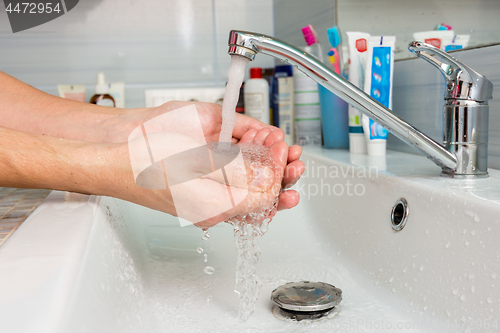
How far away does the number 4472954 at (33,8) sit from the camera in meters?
1.20

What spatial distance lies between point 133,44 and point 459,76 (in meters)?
0.97

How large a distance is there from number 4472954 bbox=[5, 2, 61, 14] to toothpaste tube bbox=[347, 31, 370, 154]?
2.83ft

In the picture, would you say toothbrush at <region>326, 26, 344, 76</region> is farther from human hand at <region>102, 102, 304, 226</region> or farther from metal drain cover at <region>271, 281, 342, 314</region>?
metal drain cover at <region>271, 281, 342, 314</region>

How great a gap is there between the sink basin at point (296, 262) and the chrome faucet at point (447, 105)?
4 centimetres

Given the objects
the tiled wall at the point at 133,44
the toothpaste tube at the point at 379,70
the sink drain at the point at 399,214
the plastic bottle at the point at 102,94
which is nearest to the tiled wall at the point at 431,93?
the toothpaste tube at the point at 379,70

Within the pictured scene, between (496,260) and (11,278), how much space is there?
398 mm

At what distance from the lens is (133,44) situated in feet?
4.13

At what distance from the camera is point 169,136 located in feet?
1.63

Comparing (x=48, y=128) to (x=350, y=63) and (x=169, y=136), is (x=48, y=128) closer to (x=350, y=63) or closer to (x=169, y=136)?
(x=169, y=136)

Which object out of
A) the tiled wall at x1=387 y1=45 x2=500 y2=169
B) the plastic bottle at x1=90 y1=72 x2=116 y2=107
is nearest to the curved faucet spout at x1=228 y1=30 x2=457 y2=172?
the tiled wall at x1=387 y1=45 x2=500 y2=169

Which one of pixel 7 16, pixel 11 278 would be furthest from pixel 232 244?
pixel 7 16

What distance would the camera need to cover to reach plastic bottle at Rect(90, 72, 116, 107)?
3.82ft

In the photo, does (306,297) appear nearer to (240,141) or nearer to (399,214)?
(399,214)

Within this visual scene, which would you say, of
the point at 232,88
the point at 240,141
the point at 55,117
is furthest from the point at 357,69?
the point at 55,117
